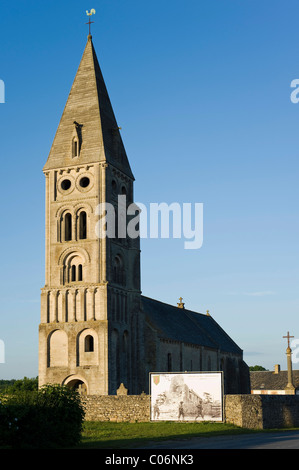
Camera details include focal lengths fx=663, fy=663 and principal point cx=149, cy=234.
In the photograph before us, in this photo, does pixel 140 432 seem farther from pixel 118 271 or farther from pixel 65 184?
pixel 65 184

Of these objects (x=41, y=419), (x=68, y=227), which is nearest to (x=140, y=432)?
(x=41, y=419)

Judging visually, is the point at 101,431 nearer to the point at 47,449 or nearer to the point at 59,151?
the point at 47,449

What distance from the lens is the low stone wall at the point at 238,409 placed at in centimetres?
3869

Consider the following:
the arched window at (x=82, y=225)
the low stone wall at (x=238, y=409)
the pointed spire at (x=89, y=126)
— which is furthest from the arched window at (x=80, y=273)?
the low stone wall at (x=238, y=409)

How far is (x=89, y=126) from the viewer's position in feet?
208

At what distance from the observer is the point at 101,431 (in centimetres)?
3616

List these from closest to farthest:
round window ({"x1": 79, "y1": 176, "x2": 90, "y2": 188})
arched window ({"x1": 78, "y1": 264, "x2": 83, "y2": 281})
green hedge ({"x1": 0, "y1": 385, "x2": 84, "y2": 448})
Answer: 1. green hedge ({"x1": 0, "y1": 385, "x2": 84, "y2": 448})
2. arched window ({"x1": 78, "y1": 264, "x2": 83, "y2": 281})
3. round window ({"x1": 79, "y1": 176, "x2": 90, "y2": 188})

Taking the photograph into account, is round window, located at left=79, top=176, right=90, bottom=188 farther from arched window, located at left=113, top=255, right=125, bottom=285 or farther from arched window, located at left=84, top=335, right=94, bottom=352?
arched window, located at left=84, top=335, right=94, bottom=352

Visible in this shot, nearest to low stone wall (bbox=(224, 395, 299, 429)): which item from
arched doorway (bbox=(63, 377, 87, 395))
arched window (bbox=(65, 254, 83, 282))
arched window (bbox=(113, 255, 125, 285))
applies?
arched doorway (bbox=(63, 377, 87, 395))

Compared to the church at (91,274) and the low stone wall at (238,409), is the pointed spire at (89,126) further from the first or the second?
the low stone wall at (238,409)

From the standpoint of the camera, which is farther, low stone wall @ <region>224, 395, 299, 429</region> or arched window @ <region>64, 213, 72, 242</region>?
arched window @ <region>64, 213, 72, 242</region>

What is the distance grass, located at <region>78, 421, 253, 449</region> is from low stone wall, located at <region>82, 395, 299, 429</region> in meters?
1.08

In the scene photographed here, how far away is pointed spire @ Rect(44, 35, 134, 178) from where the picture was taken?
6234cm
